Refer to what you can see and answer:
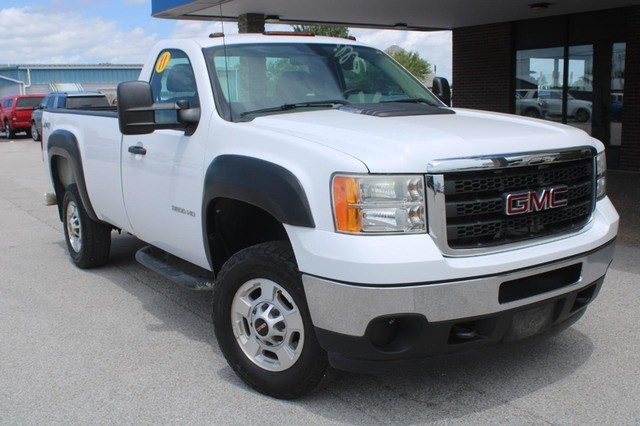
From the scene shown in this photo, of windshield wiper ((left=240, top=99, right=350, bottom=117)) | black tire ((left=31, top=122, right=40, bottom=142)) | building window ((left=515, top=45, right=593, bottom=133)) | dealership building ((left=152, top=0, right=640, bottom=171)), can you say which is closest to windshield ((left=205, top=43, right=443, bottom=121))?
windshield wiper ((left=240, top=99, right=350, bottom=117))

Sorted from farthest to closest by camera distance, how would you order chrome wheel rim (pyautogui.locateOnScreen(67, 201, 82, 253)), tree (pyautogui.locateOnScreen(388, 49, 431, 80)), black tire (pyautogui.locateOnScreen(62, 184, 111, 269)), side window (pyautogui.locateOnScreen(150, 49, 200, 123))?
tree (pyautogui.locateOnScreen(388, 49, 431, 80))
chrome wheel rim (pyautogui.locateOnScreen(67, 201, 82, 253))
black tire (pyautogui.locateOnScreen(62, 184, 111, 269))
side window (pyautogui.locateOnScreen(150, 49, 200, 123))

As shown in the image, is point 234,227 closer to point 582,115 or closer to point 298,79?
point 298,79

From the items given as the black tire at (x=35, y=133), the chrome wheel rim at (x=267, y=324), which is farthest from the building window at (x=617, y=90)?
the black tire at (x=35, y=133)

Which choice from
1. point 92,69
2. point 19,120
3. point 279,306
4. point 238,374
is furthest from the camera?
point 92,69

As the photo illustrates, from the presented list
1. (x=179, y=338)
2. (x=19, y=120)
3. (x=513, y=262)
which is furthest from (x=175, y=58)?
(x=19, y=120)

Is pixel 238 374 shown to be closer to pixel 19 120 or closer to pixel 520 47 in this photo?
pixel 520 47

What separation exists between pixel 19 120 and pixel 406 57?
37074 millimetres

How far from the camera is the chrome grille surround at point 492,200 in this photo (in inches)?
128

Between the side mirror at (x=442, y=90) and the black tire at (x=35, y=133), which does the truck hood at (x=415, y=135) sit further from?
the black tire at (x=35, y=133)

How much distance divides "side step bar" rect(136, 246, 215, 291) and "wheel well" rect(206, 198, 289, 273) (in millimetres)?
177

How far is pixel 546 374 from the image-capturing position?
4.03 m

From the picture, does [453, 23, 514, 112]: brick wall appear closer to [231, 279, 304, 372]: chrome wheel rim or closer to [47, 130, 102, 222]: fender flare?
[47, 130, 102, 222]: fender flare

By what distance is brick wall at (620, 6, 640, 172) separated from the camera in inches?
477

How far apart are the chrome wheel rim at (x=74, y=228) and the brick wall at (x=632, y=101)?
32.7 feet
